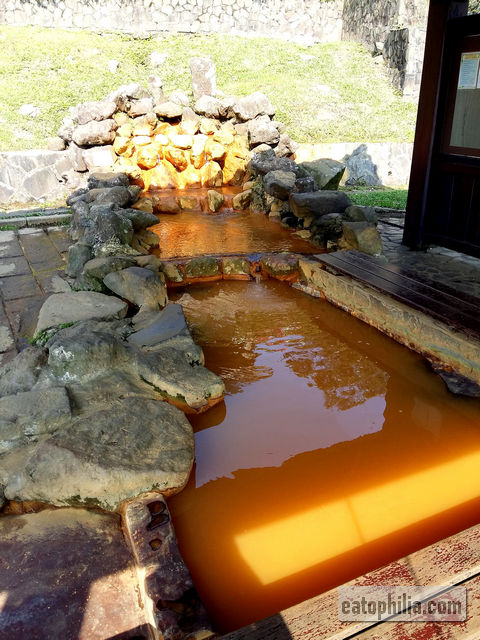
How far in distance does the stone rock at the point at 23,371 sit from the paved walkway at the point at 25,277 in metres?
0.48

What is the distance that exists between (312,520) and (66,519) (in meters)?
1.15

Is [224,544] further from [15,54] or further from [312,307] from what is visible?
[15,54]

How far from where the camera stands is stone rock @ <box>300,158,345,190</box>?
8.82 meters

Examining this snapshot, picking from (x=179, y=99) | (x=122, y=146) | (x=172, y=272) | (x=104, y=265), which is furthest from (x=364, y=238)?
(x=179, y=99)

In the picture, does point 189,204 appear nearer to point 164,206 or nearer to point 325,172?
point 164,206

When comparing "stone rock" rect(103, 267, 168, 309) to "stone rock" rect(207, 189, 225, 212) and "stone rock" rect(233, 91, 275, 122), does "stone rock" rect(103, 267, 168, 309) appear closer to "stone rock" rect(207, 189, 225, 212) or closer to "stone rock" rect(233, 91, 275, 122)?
"stone rock" rect(207, 189, 225, 212)

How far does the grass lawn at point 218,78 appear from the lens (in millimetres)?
11727

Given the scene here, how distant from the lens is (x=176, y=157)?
34.1ft

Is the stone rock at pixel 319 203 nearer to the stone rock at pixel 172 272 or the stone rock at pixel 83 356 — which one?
the stone rock at pixel 172 272

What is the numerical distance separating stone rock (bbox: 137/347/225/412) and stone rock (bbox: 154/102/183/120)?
8.66 metres

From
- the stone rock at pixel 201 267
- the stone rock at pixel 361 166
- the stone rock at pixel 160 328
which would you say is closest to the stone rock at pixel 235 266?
the stone rock at pixel 201 267

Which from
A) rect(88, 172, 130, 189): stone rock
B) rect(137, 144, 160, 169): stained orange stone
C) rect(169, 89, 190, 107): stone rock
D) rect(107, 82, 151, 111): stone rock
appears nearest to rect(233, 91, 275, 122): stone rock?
rect(169, 89, 190, 107): stone rock

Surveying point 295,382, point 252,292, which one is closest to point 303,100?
point 252,292

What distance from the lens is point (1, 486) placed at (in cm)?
234
